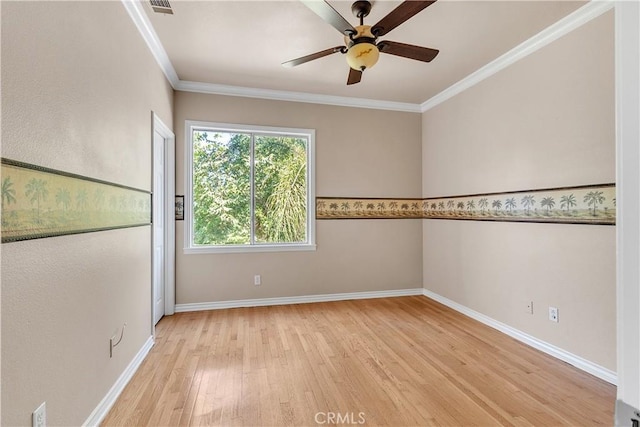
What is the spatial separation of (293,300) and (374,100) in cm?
294

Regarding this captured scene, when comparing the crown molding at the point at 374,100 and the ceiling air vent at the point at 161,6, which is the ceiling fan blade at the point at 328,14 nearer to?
the ceiling air vent at the point at 161,6

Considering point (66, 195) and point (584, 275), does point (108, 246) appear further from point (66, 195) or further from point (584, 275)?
point (584, 275)

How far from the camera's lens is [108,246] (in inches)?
73.3

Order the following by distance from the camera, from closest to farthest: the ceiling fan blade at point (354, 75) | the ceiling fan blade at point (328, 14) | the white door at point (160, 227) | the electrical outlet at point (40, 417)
A: the electrical outlet at point (40, 417)
the ceiling fan blade at point (328, 14)
the ceiling fan blade at point (354, 75)
the white door at point (160, 227)

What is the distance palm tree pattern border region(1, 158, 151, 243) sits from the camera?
1106mm

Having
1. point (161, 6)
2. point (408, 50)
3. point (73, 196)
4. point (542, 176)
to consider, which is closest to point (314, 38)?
point (408, 50)

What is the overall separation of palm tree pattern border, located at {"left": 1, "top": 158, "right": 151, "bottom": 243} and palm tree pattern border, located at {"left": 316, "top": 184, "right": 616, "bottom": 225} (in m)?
2.55

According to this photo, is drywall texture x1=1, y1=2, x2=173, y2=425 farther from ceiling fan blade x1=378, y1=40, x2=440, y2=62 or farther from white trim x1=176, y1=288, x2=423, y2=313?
ceiling fan blade x1=378, y1=40, x2=440, y2=62

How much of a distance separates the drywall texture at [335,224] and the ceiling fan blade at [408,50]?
73.4 inches

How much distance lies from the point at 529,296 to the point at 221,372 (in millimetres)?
2740

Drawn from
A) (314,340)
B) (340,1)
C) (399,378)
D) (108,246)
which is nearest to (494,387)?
(399,378)

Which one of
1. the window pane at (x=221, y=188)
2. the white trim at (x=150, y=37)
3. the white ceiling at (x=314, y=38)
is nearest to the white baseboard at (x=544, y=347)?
the white ceiling at (x=314, y=38)

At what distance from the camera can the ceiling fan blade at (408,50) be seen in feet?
6.97

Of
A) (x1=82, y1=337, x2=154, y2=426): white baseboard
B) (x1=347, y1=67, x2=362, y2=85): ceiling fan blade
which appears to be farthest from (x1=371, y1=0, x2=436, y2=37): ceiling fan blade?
(x1=82, y1=337, x2=154, y2=426): white baseboard
